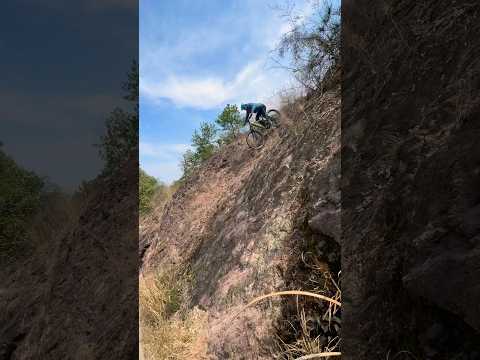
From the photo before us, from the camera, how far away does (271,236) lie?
10.6 feet

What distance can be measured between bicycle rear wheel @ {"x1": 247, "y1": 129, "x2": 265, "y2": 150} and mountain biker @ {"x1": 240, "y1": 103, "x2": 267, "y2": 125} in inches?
9.5

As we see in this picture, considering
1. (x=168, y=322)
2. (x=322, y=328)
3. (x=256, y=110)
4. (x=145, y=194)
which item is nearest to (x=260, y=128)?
(x=256, y=110)

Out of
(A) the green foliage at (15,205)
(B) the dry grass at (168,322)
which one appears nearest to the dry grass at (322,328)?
(B) the dry grass at (168,322)

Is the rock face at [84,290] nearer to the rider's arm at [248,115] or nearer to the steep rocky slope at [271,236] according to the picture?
the steep rocky slope at [271,236]

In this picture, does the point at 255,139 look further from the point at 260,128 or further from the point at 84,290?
the point at 84,290

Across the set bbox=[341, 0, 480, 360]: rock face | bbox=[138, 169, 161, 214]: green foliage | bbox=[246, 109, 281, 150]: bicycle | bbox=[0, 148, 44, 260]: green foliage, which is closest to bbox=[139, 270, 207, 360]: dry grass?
bbox=[0, 148, 44, 260]: green foliage

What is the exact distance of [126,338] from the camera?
3.70m

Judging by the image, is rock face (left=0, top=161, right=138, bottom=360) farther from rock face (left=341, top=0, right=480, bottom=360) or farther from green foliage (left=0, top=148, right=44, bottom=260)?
rock face (left=341, top=0, right=480, bottom=360)

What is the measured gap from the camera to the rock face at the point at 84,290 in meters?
3.80

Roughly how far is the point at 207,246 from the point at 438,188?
12.1 ft

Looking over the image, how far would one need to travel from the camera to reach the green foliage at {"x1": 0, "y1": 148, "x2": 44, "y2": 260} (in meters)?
4.70

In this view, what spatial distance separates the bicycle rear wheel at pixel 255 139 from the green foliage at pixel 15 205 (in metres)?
3.39

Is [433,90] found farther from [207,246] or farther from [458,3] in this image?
[207,246]

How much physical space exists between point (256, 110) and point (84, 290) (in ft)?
12.4
